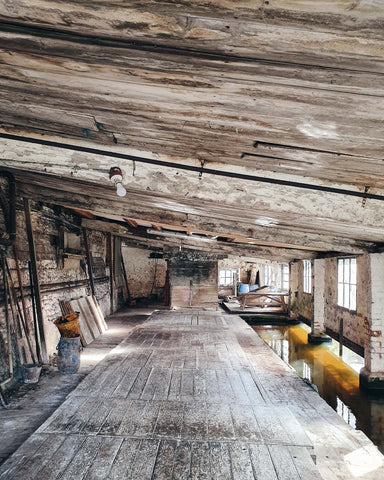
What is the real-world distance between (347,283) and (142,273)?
31.3 ft

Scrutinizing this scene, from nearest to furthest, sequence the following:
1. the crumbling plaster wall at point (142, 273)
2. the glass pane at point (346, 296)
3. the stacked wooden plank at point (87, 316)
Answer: the stacked wooden plank at point (87, 316) → the glass pane at point (346, 296) → the crumbling plaster wall at point (142, 273)

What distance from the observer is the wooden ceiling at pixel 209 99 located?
1.35 metres

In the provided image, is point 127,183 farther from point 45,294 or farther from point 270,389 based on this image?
point 45,294

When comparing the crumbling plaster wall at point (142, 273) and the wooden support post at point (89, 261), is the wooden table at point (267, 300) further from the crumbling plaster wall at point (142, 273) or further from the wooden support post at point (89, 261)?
the wooden support post at point (89, 261)

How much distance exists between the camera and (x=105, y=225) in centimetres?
909

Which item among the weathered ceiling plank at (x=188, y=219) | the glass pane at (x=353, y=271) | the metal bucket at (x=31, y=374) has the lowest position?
the metal bucket at (x=31, y=374)

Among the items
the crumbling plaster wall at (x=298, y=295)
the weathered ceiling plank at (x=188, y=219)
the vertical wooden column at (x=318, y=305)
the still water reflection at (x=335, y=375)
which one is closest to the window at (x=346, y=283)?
the vertical wooden column at (x=318, y=305)

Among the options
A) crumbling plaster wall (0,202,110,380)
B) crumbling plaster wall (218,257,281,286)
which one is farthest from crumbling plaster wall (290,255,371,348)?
crumbling plaster wall (0,202,110,380)

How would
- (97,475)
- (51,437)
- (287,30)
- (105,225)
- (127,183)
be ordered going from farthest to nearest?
(105,225)
(127,183)
(51,437)
(97,475)
(287,30)

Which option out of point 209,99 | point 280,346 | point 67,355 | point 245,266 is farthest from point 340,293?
point 245,266

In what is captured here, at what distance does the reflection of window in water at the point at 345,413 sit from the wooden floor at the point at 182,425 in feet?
4.59

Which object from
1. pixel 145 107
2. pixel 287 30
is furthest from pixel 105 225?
pixel 287 30

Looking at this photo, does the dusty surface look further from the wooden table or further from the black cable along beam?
the wooden table

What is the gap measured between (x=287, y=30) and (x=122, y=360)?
4564 mm
